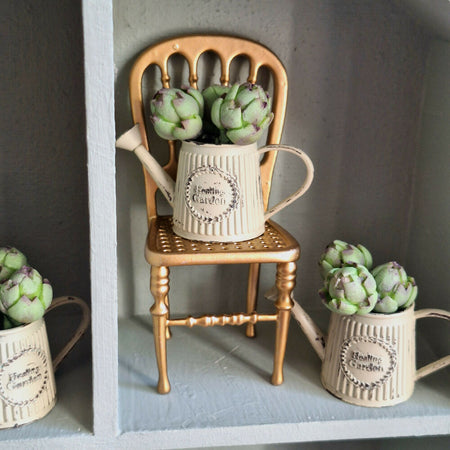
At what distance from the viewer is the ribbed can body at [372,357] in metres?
0.75

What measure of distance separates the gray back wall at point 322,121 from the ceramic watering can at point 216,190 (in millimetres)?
185

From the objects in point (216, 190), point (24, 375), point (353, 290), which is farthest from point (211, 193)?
point (24, 375)

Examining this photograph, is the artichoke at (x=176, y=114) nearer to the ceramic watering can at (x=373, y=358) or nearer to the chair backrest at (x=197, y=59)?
the chair backrest at (x=197, y=59)

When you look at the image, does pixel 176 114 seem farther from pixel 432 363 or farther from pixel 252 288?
pixel 432 363

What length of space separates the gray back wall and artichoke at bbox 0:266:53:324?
29cm

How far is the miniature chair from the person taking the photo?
0.75 m

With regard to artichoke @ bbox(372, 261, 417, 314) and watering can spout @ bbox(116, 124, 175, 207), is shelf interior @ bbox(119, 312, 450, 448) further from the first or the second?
watering can spout @ bbox(116, 124, 175, 207)

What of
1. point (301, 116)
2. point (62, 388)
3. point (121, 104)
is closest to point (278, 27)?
point (301, 116)

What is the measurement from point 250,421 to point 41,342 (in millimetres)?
296

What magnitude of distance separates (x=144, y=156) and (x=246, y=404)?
1.25ft

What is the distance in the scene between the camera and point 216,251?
0.75 metres

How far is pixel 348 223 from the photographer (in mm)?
1022

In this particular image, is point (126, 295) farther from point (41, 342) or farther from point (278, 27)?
point (278, 27)

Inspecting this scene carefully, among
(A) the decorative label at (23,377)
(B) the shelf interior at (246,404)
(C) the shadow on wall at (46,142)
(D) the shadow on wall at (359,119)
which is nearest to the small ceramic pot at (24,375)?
(A) the decorative label at (23,377)
